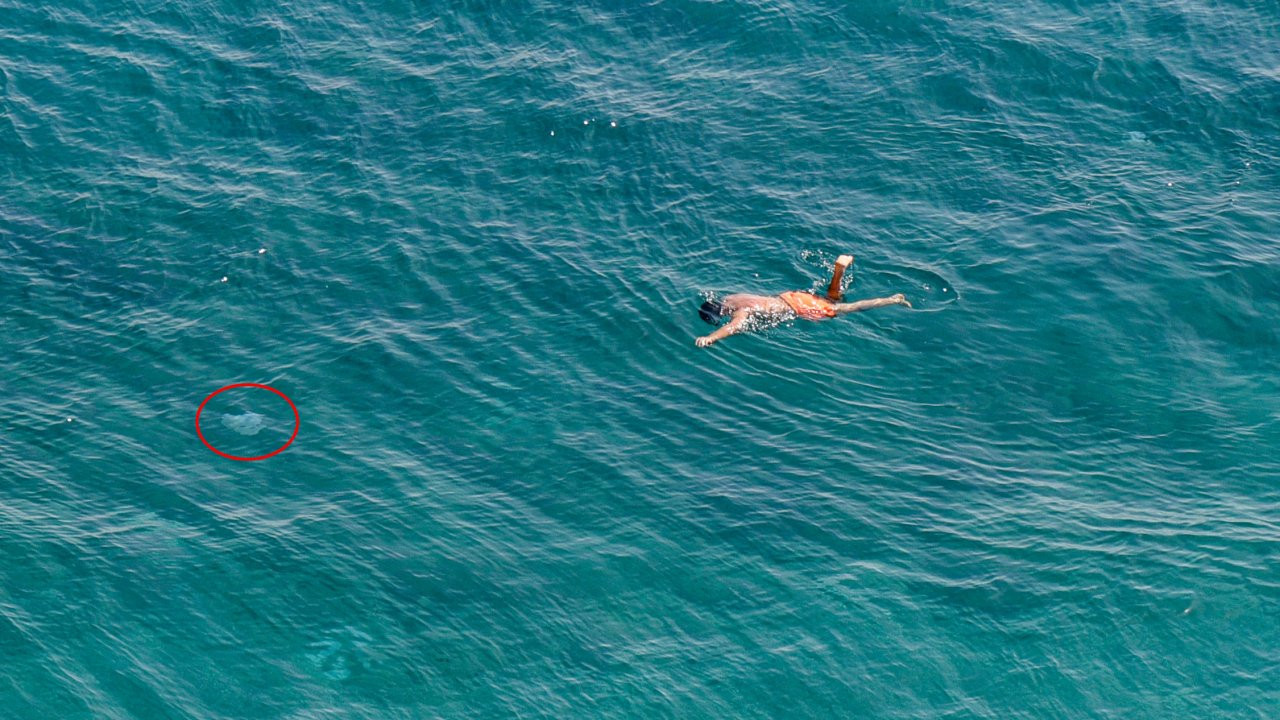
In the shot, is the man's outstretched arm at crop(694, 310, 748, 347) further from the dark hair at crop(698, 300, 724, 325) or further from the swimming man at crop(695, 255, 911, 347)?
the dark hair at crop(698, 300, 724, 325)

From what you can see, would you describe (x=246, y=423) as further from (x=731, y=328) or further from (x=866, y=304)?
(x=866, y=304)

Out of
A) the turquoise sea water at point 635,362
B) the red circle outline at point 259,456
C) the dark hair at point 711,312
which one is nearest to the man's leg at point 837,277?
the turquoise sea water at point 635,362

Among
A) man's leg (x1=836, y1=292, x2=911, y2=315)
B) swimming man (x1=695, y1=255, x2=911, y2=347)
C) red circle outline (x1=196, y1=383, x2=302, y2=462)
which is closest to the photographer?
red circle outline (x1=196, y1=383, x2=302, y2=462)

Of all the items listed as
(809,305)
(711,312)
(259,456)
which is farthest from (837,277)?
(259,456)

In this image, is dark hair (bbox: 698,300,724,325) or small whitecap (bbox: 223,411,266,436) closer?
small whitecap (bbox: 223,411,266,436)

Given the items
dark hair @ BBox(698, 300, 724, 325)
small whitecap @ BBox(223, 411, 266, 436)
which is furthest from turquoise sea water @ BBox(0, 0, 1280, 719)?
dark hair @ BBox(698, 300, 724, 325)

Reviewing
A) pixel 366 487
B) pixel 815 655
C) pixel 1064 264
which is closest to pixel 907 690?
pixel 815 655
